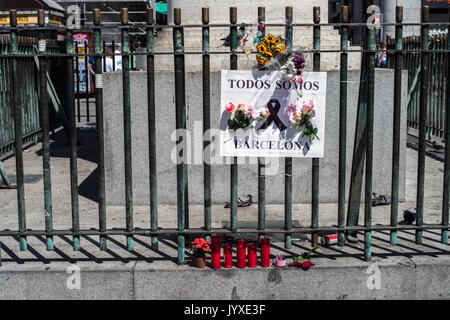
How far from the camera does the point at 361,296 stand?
17.2 feet

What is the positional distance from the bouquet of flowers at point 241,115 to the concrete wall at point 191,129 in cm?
221

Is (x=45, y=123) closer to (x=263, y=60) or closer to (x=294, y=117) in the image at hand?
(x=263, y=60)

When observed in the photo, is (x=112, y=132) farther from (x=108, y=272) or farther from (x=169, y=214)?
(x=108, y=272)

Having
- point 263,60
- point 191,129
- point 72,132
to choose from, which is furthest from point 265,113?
point 191,129

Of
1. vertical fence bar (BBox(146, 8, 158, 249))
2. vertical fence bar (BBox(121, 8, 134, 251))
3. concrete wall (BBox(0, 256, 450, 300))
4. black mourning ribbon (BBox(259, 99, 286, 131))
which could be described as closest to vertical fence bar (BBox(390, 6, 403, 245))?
concrete wall (BBox(0, 256, 450, 300))

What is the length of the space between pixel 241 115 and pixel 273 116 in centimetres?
27

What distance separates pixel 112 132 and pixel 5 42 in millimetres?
4764

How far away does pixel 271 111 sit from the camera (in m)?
5.34

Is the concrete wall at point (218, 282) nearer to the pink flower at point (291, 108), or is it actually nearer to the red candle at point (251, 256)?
the red candle at point (251, 256)

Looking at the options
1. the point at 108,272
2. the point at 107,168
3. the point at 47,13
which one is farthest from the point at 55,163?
the point at 47,13

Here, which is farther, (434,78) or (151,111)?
(434,78)

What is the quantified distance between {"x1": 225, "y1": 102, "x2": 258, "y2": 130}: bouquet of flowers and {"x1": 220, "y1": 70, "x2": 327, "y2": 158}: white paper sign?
25 millimetres

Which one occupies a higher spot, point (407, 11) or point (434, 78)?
point (407, 11)

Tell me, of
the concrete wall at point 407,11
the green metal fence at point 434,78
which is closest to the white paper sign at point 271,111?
the green metal fence at point 434,78
